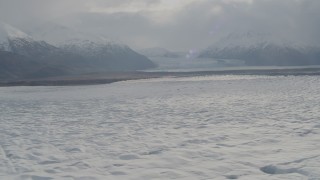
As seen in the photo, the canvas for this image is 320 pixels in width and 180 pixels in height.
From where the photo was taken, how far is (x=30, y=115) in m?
22.0

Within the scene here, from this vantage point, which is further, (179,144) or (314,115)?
(314,115)

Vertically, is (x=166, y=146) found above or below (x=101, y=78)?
below

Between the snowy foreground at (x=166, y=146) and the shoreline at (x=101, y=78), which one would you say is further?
the shoreline at (x=101, y=78)

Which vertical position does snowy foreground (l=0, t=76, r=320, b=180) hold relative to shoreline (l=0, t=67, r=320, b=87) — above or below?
below

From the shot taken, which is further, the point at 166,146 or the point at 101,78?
the point at 101,78

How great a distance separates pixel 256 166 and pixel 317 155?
1.92m

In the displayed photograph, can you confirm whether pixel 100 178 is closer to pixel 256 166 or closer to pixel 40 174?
pixel 40 174

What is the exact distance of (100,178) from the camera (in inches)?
360

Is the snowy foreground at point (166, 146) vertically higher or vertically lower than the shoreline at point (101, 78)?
lower

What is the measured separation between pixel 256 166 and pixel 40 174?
4969 mm

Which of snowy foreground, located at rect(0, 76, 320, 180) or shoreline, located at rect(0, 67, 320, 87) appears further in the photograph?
shoreline, located at rect(0, 67, 320, 87)

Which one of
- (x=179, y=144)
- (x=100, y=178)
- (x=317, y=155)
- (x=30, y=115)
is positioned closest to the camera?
(x=100, y=178)

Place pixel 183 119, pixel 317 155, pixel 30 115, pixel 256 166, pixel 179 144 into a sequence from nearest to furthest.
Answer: pixel 256 166 → pixel 317 155 → pixel 179 144 → pixel 183 119 → pixel 30 115

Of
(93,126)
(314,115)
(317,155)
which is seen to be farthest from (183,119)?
(317,155)
